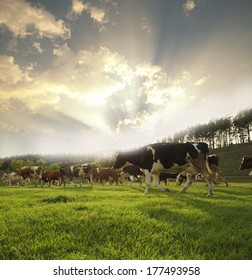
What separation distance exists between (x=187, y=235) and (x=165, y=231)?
0.47 m

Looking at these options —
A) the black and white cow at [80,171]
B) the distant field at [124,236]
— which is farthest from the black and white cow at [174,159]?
the black and white cow at [80,171]

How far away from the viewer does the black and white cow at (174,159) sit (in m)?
15.0

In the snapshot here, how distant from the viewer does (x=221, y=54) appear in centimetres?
955

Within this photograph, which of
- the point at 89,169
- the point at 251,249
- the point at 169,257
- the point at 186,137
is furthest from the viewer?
the point at 186,137

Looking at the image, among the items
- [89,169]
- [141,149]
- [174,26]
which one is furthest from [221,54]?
[89,169]

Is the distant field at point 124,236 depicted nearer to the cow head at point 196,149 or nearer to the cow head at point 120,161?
the cow head at point 196,149

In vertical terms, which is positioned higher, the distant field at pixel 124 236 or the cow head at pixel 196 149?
the cow head at pixel 196 149

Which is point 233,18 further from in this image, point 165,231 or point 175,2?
point 165,231

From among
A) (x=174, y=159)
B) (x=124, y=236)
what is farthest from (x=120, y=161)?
(x=124, y=236)

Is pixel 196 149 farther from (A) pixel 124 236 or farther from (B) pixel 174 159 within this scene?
(A) pixel 124 236

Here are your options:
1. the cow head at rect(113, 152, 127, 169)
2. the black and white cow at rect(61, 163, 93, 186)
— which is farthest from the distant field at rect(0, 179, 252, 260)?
the black and white cow at rect(61, 163, 93, 186)

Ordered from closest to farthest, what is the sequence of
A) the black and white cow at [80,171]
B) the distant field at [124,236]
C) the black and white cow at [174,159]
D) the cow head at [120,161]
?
the distant field at [124,236], the black and white cow at [174,159], the cow head at [120,161], the black and white cow at [80,171]

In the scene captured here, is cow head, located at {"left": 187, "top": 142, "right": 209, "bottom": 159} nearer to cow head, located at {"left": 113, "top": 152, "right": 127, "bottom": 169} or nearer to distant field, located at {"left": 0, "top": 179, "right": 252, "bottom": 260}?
cow head, located at {"left": 113, "top": 152, "right": 127, "bottom": 169}

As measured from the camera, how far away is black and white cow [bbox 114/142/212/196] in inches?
589
